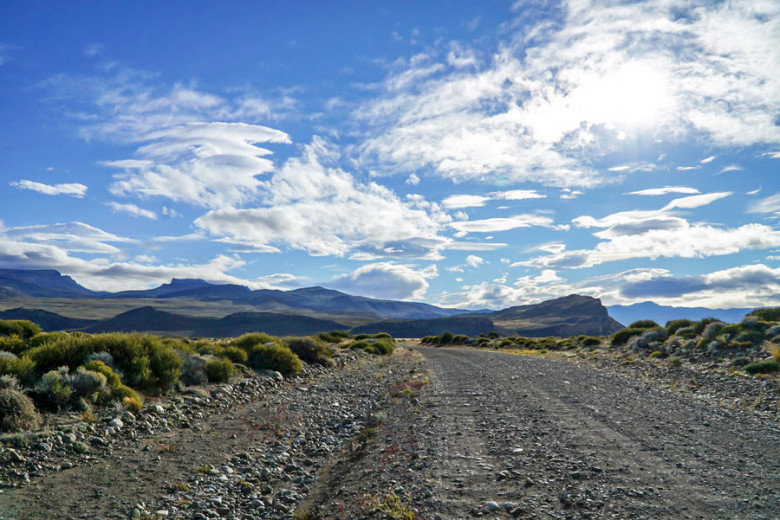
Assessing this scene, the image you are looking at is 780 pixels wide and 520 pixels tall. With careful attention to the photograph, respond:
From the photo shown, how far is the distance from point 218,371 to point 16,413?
28.7 ft

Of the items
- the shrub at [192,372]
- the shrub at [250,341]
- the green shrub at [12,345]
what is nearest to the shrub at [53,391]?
the shrub at [192,372]

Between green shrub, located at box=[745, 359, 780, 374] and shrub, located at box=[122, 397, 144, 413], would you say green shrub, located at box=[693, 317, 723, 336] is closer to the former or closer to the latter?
green shrub, located at box=[745, 359, 780, 374]

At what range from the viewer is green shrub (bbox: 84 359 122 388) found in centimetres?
1310

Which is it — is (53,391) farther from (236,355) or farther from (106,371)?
(236,355)

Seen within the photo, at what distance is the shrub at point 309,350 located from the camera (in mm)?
28906

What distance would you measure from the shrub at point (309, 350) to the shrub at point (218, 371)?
9798 millimetres

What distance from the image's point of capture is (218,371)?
18312 millimetres

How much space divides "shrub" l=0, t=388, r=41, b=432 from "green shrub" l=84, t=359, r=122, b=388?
2789mm

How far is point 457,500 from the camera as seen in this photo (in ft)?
25.7

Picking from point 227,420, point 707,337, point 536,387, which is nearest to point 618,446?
point 536,387

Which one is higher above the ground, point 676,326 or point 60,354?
point 676,326

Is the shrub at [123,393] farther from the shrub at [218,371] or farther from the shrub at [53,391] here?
the shrub at [218,371]

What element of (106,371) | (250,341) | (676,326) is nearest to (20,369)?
(106,371)

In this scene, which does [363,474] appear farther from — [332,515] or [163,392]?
[163,392]
